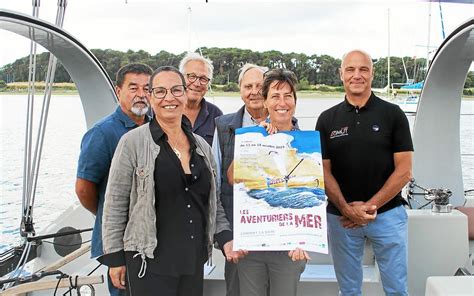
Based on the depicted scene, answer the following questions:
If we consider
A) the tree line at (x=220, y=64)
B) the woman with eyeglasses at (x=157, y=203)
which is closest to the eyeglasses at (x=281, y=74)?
the tree line at (x=220, y=64)

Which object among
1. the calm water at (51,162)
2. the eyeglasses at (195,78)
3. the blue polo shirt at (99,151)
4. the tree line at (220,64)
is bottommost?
the calm water at (51,162)

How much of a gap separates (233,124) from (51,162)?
42.9 ft

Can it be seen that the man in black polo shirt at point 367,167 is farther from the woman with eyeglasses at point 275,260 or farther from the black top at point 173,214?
the black top at point 173,214

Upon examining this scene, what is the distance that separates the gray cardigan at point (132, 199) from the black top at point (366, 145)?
0.97 meters

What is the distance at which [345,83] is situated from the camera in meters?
2.37

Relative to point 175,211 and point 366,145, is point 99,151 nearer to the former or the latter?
point 175,211

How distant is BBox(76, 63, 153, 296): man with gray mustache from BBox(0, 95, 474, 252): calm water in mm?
5537

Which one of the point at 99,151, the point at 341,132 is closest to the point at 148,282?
the point at 99,151

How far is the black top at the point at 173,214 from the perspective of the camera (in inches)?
70.9

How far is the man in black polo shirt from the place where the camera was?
2.30 m

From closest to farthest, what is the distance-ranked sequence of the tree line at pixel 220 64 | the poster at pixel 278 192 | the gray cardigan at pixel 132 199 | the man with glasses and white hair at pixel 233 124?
the gray cardigan at pixel 132 199 < the poster at pixel 278 192 < the man with glasses and white hair at pixel 233 124 < the tree line at pixel 220 64

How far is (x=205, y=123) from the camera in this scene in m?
2.69

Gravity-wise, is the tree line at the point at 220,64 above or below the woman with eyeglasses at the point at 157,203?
above

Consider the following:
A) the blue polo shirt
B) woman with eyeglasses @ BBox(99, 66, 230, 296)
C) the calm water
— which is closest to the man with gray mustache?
the blue polo shirt
